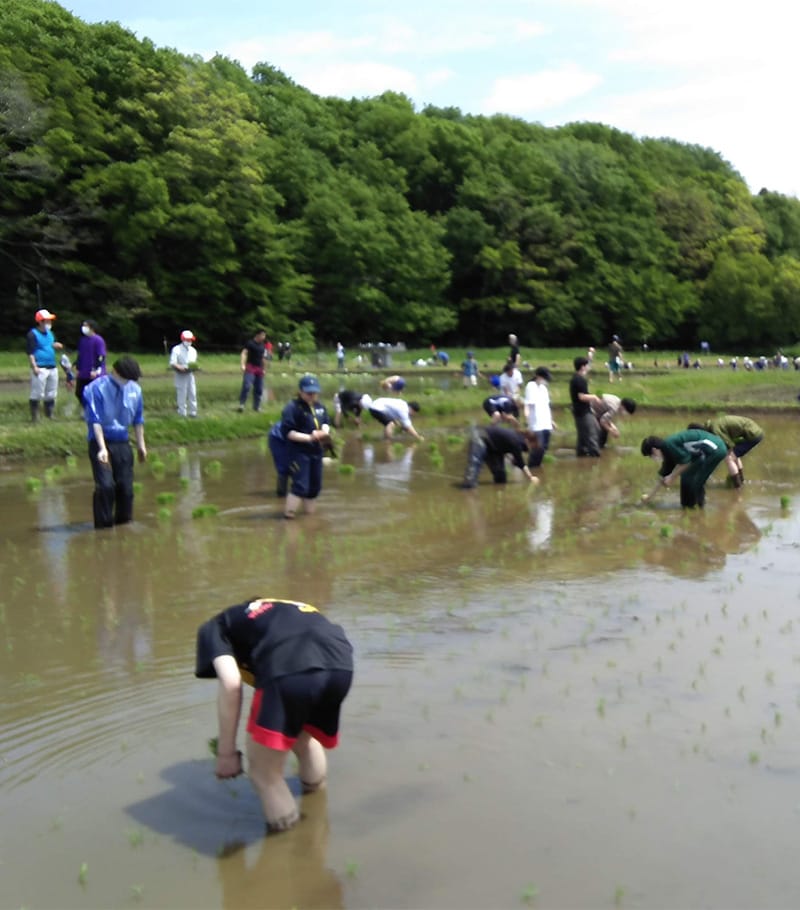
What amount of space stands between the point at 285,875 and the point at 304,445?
26.5ft

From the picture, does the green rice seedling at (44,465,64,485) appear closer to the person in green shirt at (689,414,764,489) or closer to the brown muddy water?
the brown muddy water

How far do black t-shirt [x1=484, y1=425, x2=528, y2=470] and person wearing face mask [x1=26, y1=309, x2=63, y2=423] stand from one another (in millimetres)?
7338

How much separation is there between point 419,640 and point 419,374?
4043 centimetres

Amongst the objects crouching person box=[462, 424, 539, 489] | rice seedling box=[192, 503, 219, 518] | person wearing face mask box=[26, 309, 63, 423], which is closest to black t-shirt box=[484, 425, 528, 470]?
crouching person box=[462, 424, 539, 489]

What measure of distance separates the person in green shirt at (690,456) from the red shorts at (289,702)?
347 inches

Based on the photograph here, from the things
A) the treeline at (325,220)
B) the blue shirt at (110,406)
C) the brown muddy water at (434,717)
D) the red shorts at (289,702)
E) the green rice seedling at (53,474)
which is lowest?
the brown muddy water at (434,717)

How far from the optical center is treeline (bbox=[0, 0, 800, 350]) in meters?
51.2

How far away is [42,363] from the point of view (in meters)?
19.2

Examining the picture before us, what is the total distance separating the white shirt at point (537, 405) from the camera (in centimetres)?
1769

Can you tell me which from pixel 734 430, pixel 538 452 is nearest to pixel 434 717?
pixel 734 430

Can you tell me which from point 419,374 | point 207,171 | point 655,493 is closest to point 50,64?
point 207,171

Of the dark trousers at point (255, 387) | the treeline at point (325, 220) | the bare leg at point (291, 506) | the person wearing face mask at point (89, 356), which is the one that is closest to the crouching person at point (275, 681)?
the bare leg at point (291, 506)

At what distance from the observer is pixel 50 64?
52875 millimetres

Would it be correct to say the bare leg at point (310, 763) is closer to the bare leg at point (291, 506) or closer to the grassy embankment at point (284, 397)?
the bare leg at point (291, 506)
